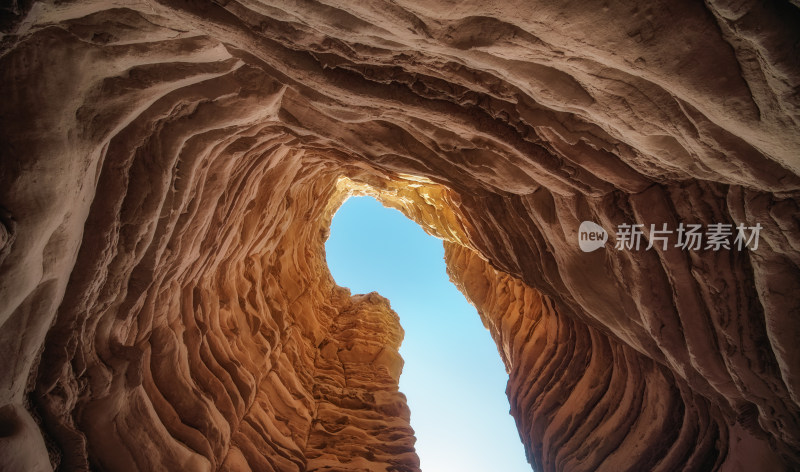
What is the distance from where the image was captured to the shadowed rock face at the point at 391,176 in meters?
2.61

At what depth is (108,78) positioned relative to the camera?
3268 millimetres

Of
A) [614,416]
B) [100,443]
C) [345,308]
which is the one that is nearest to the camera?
[100,443]

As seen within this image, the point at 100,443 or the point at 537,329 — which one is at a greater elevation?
the point at 537,329

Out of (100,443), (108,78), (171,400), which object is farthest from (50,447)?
(108,78)

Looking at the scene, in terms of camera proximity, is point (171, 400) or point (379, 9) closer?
point (379, 9)

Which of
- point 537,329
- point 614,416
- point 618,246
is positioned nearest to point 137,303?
point 618,246

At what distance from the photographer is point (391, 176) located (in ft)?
25.1

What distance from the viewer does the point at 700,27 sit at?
225 centimetres

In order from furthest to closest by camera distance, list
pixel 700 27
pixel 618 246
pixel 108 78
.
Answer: pixel 618 246
pixel 108 78
pixel 700 27

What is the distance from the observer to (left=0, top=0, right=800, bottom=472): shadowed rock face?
261 cm

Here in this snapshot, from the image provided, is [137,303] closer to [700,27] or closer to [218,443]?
[218,443]

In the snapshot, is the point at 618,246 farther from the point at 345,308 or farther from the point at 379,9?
the point at 345,308

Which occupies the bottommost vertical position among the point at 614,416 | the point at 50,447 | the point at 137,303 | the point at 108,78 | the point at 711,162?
the point at 50,447

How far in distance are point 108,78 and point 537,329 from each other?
31.6ft
